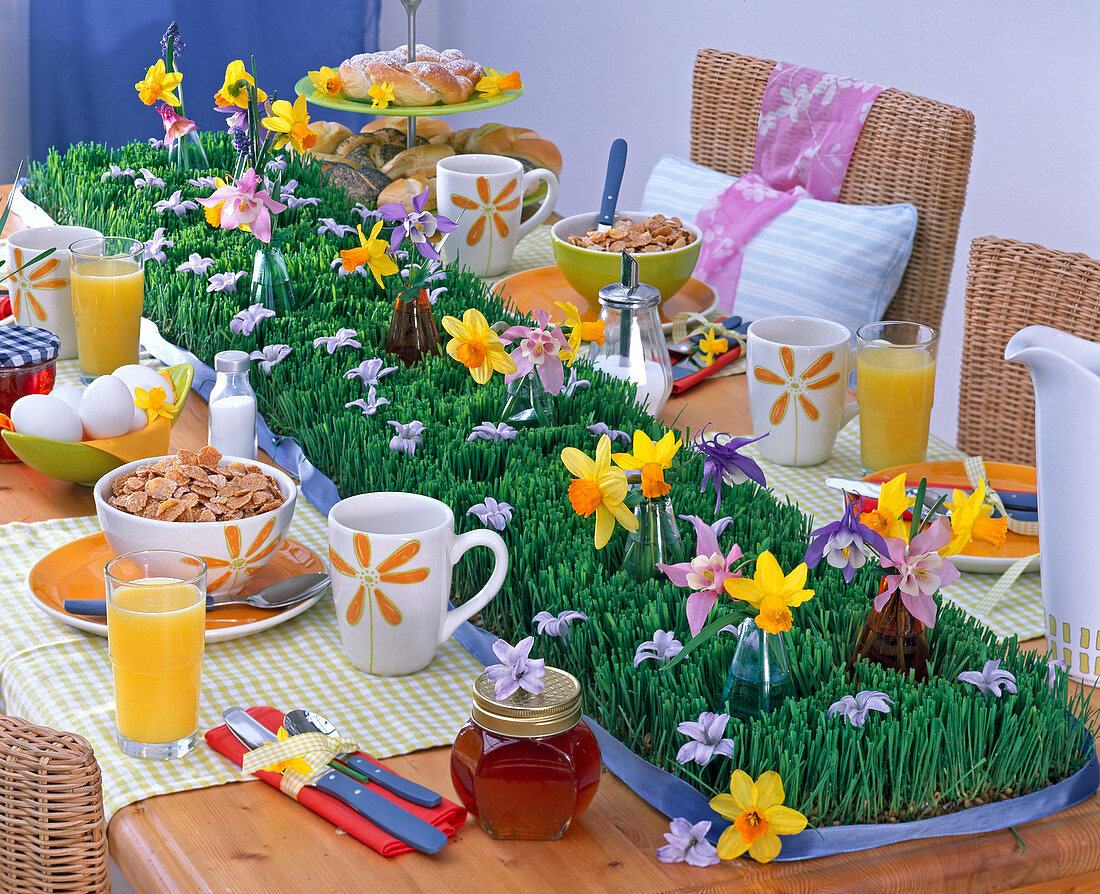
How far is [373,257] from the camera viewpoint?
1438 millimetres

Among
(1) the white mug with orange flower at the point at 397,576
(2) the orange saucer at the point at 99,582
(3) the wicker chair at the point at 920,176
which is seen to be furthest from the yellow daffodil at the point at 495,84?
(1) the white mug with orange flower at the point at 397,576

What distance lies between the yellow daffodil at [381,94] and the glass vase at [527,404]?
0.89 m

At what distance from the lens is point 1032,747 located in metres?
0.82

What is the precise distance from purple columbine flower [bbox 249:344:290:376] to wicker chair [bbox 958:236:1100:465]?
0.83 metres

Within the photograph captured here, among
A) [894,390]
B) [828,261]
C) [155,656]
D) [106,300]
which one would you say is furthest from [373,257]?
[828,261]

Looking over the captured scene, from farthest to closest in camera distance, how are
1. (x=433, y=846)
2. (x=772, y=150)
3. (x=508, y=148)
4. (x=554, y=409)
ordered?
(x=772, y=150) < (x=508, y=148) < (x=554, y=409) < (x=433, y=846)

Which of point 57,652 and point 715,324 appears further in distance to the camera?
point 715,324

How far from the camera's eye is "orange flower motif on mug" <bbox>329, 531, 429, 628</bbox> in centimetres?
93

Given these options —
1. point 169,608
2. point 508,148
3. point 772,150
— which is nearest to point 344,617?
point 169,608

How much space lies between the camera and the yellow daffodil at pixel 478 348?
117 cm

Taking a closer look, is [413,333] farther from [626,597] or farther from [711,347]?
[626,597]

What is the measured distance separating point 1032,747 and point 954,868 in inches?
3.9

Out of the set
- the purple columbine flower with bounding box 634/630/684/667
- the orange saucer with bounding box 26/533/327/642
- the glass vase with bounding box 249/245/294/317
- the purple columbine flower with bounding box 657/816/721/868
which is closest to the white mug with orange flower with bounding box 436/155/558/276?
the glass vase with bounding box 249/245/294/317

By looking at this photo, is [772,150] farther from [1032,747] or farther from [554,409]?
[1032,747]
